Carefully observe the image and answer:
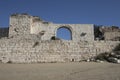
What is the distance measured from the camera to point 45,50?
621 inches

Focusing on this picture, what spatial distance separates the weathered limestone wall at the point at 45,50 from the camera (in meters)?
15.5

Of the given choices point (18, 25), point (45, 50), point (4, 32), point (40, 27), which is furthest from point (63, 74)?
point (4, 32)

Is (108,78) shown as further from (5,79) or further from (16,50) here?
(16,50)

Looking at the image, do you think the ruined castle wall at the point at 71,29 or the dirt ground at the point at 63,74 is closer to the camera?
the dirt ground at the point at 63,74

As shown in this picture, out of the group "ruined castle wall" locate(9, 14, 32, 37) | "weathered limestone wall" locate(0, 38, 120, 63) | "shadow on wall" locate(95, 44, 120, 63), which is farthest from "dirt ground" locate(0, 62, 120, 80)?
"ruined castle wall" locate(9, 14, 32, 37)

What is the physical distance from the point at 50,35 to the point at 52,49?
7.63 meters

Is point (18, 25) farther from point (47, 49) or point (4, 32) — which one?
point (47, 49)

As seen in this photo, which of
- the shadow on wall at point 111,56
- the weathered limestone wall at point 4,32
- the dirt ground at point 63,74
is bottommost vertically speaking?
the dirt ground at point 63,74

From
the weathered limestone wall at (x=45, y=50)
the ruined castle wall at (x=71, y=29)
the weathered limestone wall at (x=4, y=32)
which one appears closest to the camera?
the weathered limestone wall at (x=45, y=50)

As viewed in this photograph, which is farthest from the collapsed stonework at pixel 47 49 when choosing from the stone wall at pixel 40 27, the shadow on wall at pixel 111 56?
the stone wall at pixel 40 27

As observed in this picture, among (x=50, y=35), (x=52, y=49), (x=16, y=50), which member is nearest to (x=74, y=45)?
(x=52, y=49)

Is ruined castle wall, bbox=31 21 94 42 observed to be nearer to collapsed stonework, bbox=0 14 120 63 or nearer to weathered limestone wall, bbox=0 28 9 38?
weathered limestone wall, bbox=0 28 9 38

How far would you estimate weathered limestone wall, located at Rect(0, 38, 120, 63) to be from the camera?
1554 centimetres

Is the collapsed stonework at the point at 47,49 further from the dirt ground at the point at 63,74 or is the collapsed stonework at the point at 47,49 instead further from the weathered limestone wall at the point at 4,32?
the weathered limestone wall at the point at 4,32
